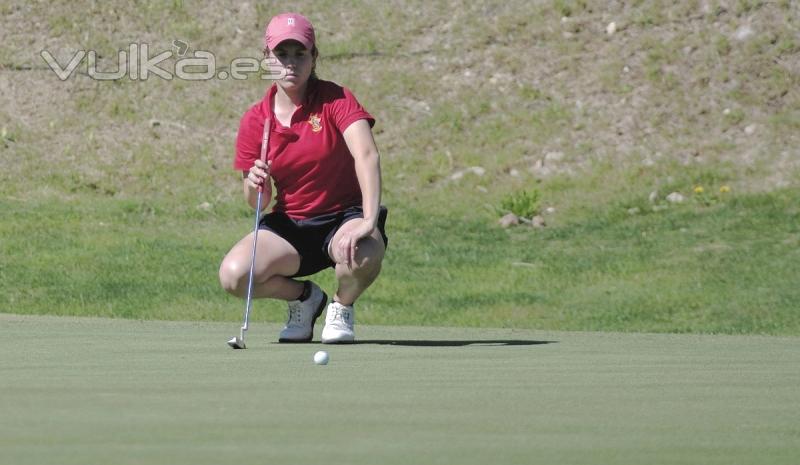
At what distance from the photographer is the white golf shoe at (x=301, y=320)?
269 inches

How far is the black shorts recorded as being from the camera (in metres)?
6.73

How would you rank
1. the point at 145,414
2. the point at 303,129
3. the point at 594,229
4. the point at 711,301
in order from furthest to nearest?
the point at 594,229 < the point at 711,301 < the point at 303,129 < the point at 145,414

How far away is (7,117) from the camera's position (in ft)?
55.5

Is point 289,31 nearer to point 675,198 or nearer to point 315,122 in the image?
point 315,122

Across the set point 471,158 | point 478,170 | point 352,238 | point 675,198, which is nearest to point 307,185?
point 352,238

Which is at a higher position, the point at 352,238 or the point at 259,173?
the point at 259,173

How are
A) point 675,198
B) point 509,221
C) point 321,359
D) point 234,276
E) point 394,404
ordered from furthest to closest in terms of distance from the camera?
point 675,198
point 509,221
point 234,276
point 321,359
point 394,404

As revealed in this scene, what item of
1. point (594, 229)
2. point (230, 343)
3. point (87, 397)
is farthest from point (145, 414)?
point (594, 229)

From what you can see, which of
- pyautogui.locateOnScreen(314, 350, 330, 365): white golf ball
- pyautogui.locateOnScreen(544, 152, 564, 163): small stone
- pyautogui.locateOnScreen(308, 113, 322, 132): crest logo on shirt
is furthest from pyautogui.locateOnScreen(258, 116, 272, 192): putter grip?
pyautogui.locateOnScreen(544, 152, 564, 163): small stone

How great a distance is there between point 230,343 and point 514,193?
31.2 ft

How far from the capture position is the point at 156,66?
18.0 m

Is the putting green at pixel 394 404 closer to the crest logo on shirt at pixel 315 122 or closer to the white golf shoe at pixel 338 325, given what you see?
the white golf shoe at pixel 338 325

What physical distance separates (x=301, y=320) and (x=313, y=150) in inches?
32.1

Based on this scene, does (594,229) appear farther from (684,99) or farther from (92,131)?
(92,131)
